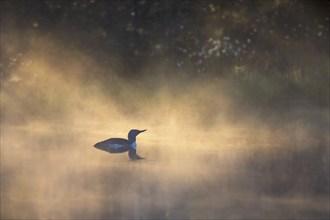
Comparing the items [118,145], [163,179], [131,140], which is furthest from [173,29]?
[163,179]

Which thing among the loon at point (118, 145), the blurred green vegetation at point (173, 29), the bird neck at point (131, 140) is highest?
the blurred green vegetation at point (173, 29)

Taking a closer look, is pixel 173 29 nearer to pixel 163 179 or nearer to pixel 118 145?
pixel 118 145

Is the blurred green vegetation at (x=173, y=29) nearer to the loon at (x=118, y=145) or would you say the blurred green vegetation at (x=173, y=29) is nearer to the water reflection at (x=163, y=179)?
the water reflection at (x=163, y=179)

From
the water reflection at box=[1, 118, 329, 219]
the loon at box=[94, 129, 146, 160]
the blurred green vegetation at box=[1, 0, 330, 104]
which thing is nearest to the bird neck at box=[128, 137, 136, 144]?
the loon at box=[94, 129, 146, 160]

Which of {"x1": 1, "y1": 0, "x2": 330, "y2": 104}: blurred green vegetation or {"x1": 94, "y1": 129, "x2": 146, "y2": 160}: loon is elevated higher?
{"x1": 1, "y1": 0, "x2": 330, "y2": 104}: blurred green vegetation

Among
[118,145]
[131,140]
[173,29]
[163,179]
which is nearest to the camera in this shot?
[163,179]

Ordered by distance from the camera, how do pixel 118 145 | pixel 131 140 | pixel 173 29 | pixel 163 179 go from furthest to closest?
1. pixel 173 29
2. pixel 131 140
3. pixel 118 145
4. pixel 163 179

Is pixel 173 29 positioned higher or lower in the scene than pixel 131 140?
higher

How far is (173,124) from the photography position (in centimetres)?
1207

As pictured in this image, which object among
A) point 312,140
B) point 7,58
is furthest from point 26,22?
point 312,140

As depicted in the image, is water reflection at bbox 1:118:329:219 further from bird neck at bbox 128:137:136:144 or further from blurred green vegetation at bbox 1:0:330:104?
blurred green vegetation at bbox 1:0:330:104

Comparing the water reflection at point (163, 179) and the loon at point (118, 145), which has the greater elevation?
the loon at point (118, 145)

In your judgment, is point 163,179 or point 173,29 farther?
point 173,29

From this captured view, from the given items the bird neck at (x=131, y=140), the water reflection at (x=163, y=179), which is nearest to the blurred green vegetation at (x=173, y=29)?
the water reflection at (x=163, y=179)
